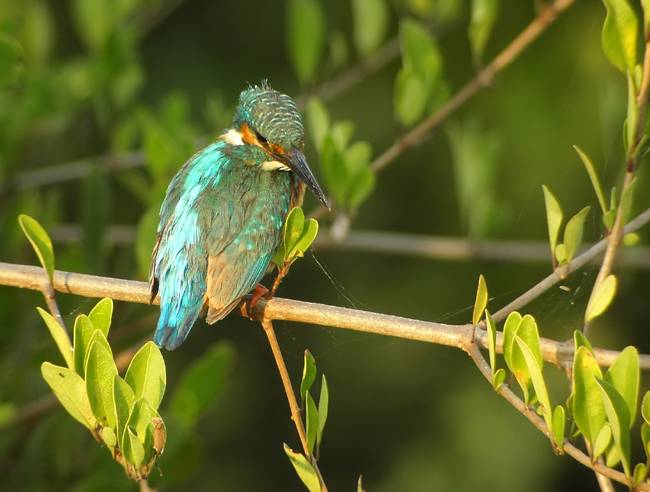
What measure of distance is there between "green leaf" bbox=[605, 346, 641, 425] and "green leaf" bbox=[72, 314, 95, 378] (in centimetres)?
85

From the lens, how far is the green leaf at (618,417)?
177cm

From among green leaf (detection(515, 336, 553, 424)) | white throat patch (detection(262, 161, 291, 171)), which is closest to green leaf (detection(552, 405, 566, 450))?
green leaf (detection(515, 336, 553, 424))

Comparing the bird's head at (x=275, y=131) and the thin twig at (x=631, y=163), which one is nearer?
the thin twig at (x=631, y=163)

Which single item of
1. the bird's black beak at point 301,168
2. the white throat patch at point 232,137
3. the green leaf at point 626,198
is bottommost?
the green leaf at point 626,198

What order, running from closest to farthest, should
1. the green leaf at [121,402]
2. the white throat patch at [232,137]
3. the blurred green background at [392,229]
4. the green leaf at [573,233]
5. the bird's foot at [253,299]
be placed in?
1. the green leaf at [121,402]
2. the green leaf at [573,233]
3. the bird's foot at [253,299]
4. the white throat patch at [232,137]
5. the blurred green background at [392,229]

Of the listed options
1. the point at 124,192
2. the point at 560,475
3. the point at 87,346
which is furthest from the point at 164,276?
the point at 560,475

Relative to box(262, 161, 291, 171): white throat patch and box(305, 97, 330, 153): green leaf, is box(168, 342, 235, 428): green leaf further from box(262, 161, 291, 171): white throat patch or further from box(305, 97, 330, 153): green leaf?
box(305, 97, 330, 153): green leaf

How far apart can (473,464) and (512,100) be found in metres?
1.51

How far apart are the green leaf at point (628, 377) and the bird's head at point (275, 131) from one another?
1115mm

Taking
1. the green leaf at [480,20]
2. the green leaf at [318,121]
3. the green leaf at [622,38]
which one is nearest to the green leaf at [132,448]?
the green leaf at [622,38]

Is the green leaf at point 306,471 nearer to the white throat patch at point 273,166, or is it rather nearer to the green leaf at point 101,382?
the green leaf at point 101,382

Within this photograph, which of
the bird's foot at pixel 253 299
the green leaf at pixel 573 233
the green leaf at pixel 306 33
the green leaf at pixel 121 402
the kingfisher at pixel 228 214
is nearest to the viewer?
the green leaf at pixel 121 402

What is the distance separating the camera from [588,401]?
72.2 inches

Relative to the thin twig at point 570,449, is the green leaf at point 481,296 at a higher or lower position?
higher
